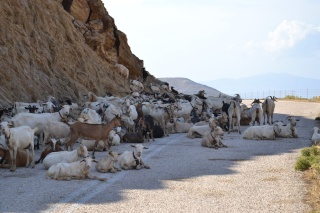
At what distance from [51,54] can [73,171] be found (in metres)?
21.3

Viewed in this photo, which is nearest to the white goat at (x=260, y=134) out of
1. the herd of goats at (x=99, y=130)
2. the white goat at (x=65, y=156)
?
the herd of goats at (x=99, y=130)

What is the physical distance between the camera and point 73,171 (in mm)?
13008

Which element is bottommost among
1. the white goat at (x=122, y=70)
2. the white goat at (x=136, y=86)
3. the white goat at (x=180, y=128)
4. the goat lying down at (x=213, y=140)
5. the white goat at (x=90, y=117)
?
the goat lying down at (x=213, y=140)

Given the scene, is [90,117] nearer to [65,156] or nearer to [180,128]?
[180,128]

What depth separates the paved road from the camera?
10.1m

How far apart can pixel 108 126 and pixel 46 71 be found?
47.6ft

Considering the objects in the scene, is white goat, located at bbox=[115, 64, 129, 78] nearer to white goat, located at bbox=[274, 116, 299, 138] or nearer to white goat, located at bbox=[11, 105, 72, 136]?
white goat, located at bbox=[274, 116, 299, 138]

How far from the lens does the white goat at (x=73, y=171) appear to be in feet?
42.4

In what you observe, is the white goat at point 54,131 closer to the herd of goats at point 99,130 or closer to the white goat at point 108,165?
the herd of goats at point 99,130

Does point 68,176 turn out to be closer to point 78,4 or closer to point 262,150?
point 262,150

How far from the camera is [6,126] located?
14.4 meters

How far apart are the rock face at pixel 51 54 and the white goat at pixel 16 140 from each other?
9706mm

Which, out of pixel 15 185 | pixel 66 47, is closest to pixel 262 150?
pixel 15 185

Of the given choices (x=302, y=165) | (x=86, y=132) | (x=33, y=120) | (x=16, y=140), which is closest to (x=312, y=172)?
(x=302, y=165)
